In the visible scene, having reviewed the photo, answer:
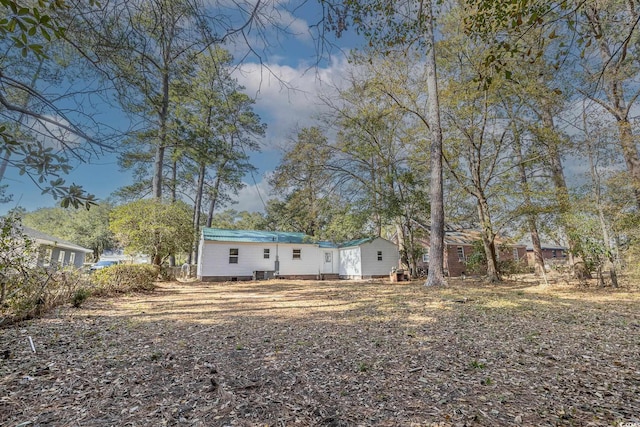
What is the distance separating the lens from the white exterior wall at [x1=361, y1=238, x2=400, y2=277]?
59.5 feet

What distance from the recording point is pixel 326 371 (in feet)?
9.40

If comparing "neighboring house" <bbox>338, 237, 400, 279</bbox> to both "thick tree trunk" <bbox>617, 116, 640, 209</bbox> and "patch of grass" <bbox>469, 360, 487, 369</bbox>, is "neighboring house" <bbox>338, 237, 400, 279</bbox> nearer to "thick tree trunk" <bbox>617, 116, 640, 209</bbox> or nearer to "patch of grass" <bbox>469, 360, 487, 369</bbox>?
"thick tree trunk" <bbox>617, 116, 640, 209</bbox>

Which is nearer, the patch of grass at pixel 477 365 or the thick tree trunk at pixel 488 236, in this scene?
the patch of grass at pixel 477 365

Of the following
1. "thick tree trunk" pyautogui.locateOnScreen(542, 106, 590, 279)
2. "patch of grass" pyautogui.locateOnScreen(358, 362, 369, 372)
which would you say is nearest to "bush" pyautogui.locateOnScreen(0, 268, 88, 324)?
"patch of grass" pyautogui.locateOnScreen(358, 362, 369, 372)

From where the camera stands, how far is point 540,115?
471 inches

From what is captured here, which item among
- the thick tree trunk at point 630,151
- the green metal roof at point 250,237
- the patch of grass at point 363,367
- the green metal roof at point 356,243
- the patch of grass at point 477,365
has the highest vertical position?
the thick tree trunk at point 630,151

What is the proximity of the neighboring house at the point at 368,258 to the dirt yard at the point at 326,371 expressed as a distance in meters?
12.8

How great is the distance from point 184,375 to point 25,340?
8.97ft

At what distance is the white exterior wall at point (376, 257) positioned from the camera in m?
18.1

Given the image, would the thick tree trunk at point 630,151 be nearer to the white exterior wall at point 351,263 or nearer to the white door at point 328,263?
the white exterior wall at point 351,263

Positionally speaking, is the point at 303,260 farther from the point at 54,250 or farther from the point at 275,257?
the point at 54,250

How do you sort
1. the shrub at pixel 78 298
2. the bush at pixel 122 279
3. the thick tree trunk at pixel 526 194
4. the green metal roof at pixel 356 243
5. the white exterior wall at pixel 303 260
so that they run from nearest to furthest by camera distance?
the shrub at pixel 78 298 → the bush at pixel 122 279 → the thick tree trunk at pixel 526 194 → the green metal roof at pixel 356 243 → the white exterior wall at pixel 303 260

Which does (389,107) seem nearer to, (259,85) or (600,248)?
(600,248)

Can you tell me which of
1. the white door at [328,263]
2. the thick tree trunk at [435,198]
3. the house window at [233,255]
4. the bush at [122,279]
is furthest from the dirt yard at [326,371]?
the white door at [328,263]
